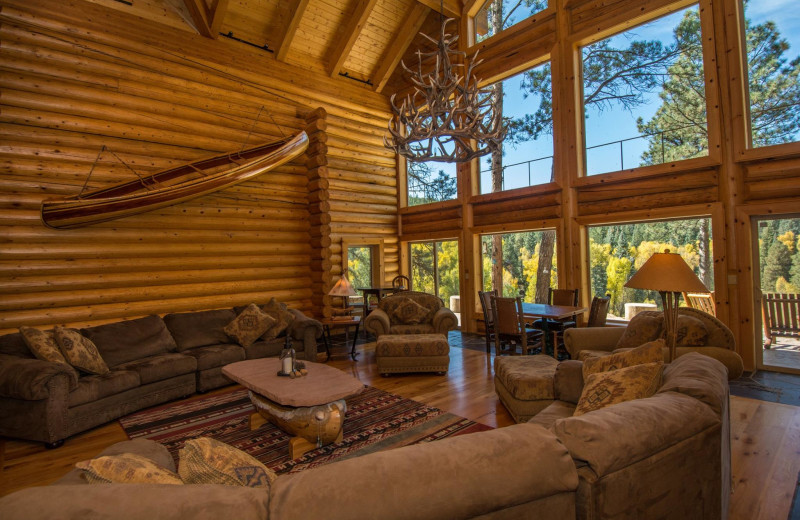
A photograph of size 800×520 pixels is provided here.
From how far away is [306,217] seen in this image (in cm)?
805

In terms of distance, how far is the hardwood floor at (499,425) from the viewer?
265cm

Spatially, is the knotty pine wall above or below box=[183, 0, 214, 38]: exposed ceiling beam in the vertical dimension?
below

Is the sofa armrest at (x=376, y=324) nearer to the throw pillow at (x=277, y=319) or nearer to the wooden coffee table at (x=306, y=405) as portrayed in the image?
the throw pillow at (x=277, y=319)

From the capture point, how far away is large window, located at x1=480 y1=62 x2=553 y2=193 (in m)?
7.50

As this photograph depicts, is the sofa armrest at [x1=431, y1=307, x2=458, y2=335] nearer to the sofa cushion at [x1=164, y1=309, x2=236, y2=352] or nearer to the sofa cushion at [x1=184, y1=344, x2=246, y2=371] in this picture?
the sofa cushion at [x1=184, y1=344, x2=246, y2=371]

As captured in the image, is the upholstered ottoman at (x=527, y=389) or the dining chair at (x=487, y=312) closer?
the upholstered ottoman at (x=527, y=389)

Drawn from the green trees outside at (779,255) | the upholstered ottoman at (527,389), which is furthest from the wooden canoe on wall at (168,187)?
the green trees outside at (779,255)

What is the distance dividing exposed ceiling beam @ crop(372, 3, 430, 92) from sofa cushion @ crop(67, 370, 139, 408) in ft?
25.1

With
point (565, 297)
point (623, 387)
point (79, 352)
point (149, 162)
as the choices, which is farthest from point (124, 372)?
point (565, 297)

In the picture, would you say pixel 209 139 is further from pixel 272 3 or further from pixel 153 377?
pixel 153 377

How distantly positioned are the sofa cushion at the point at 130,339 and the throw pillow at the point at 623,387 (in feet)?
15.9

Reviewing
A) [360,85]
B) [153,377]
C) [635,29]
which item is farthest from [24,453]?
[635,29]

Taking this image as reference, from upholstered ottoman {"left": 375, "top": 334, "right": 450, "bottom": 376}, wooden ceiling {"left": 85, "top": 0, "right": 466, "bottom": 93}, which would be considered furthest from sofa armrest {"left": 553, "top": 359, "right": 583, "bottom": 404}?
wooden ceiling {"left": 85, "top": 0, "right": 466, "bottom": 93}

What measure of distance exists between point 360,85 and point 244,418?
24.8 ft
